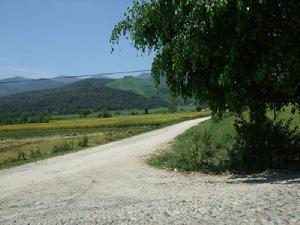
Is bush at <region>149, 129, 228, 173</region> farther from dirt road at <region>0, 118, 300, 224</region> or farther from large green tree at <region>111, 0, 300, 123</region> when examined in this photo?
large green tree at <region>111, 0, 300, 123</region>

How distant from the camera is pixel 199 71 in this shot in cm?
1672

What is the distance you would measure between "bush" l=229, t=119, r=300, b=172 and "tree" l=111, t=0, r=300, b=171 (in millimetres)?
822

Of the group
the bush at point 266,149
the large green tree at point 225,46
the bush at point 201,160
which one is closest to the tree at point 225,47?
the large green tree at point 225,46

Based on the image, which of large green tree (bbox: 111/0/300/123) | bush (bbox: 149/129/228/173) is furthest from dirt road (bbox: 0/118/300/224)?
large green tree (bbox: 111/0/300/123)

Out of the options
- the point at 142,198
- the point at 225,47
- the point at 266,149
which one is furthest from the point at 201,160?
the point at 142,198

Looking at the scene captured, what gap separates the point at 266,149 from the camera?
57.4 feet

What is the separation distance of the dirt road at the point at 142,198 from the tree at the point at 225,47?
2.80 metres

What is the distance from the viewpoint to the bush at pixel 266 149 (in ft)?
55.9

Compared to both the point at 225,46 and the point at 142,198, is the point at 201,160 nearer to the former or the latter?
the point at 225,46

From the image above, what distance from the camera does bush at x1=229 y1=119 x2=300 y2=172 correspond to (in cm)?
1705

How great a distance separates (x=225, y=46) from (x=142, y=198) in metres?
5.39

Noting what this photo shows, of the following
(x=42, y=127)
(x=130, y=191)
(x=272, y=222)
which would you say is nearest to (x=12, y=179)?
(x=130, y=191)

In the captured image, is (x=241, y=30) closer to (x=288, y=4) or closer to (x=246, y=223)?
(x=288, y=4)

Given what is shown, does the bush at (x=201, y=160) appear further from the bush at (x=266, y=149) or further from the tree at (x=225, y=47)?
the tree at (x=225, y=47)
